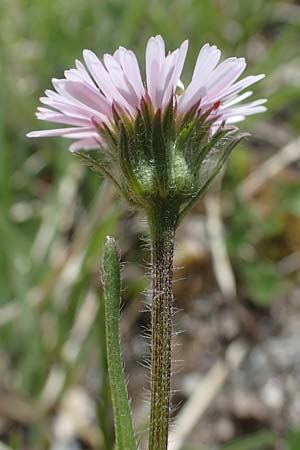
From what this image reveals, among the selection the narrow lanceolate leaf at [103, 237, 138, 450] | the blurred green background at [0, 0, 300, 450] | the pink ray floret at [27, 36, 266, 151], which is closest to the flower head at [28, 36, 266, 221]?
the pink ray floret at [27, 36, 266, 151]

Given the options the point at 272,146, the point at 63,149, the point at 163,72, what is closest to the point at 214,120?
the point at 163,72

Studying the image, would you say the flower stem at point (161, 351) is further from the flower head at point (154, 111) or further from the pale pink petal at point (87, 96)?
the pale pink petal at point (87, 96)

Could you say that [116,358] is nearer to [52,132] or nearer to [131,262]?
[52,132]

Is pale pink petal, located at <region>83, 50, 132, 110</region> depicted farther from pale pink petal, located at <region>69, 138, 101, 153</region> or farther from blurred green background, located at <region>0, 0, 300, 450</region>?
blurred green background, located at <region>0, 0, 300, 450</region>

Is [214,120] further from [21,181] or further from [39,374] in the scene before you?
[21,181]

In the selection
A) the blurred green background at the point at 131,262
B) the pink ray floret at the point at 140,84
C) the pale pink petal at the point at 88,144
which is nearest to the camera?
the pink ray floret at the point at 140,84

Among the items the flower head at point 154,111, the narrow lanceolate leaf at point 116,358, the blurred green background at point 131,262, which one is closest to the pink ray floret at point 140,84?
the flower head at point 154,111

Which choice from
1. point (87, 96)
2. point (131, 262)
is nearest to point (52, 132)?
point (87, 96)
